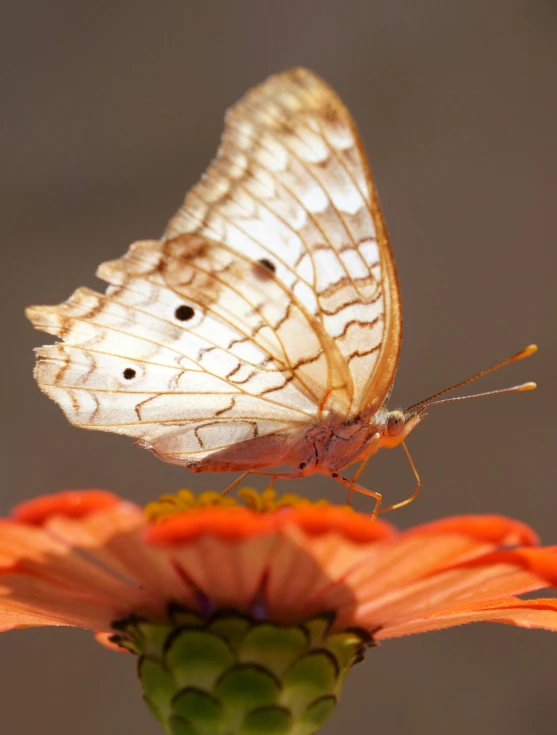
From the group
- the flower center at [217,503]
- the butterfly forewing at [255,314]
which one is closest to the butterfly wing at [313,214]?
the butterfly forewing at [255,314]

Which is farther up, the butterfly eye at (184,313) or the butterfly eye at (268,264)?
the butterfly eye at (268,264)

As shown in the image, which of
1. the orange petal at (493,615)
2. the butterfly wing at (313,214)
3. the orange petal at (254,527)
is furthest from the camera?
the butterfly wing at (313,214)

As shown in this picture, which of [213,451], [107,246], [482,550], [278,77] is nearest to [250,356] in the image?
[213,451]

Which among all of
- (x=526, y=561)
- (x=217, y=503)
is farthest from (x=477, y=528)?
(x=217, y=503)

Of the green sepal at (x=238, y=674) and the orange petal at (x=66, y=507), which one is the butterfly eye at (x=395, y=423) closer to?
the green sepal at (x=238, y=674)

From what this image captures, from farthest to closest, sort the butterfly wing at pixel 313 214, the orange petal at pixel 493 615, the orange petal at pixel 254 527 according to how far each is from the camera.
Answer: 1. the butterfly wing at pixel 313 214
2. the orange petal at pixel 493 615
3. the orange petal at pixel 254 527

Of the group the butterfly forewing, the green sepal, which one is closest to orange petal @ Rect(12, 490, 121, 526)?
the green sepal

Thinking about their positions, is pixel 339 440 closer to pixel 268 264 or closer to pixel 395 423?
pixel 395 423

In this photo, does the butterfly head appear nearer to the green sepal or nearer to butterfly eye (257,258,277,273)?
butterfly eye (257,258,277,273)
